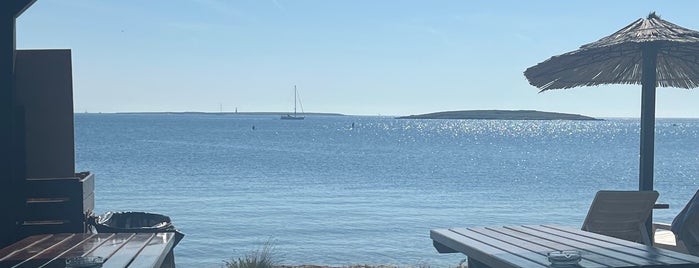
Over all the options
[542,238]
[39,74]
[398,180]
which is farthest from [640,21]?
[398,180]

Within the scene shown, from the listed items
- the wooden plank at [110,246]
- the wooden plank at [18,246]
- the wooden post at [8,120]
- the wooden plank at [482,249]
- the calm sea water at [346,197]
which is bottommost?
the calm sea water at [346,197]

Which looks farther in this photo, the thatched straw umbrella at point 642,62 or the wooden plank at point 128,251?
the thatched straw umbrella at point 642,62

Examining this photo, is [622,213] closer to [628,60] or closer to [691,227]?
[691,227]

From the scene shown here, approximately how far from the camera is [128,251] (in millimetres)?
4375

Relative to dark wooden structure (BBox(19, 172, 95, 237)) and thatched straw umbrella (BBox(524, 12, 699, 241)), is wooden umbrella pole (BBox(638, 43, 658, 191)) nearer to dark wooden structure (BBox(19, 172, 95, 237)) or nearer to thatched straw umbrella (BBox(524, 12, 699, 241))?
thatched straw umbrella (BBox(524, 12, 699, 241))

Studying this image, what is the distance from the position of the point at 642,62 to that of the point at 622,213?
1.59 meters

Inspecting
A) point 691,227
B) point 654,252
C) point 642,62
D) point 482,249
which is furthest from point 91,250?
point 642,62

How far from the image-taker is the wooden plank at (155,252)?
4.02 metres

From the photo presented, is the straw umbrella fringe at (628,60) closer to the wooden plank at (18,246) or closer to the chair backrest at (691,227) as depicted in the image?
the chair backrest at (691,227)

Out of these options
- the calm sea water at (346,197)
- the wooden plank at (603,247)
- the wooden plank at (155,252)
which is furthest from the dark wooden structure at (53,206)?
the calm sea water at (346,197)

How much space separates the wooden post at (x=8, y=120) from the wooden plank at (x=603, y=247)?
11.2 feet

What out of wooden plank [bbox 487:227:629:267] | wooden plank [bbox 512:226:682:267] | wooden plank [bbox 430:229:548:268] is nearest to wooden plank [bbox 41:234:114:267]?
wooden plank [bbox 430:229:548:268]

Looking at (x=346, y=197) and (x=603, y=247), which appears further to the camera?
(x=346, y=197)

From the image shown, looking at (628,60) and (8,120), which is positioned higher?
(628,60)
